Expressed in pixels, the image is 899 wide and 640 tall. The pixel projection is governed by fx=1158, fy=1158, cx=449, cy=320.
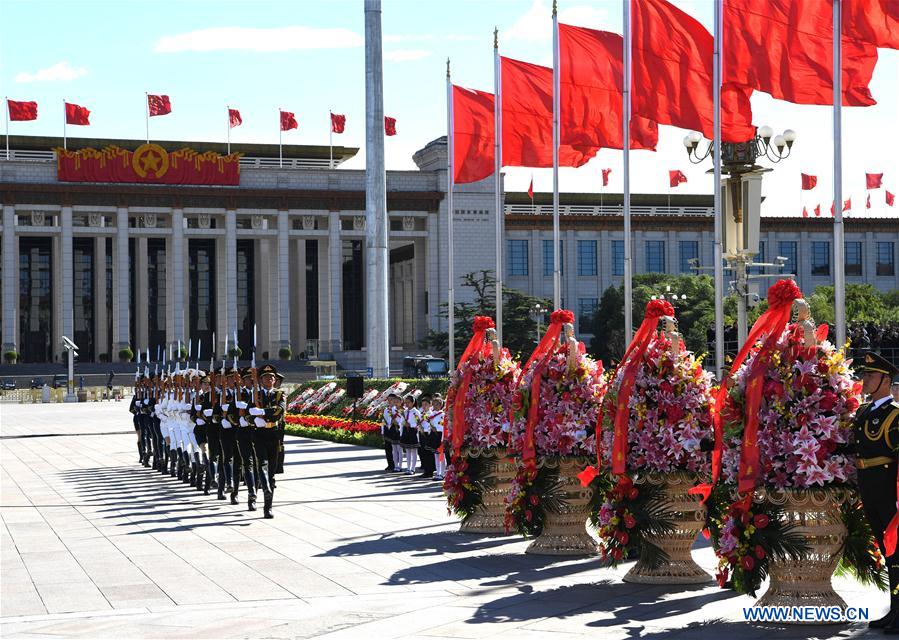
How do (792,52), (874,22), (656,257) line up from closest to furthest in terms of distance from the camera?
(874,22)
(792,52)
(656,257)

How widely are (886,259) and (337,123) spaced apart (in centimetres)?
4677

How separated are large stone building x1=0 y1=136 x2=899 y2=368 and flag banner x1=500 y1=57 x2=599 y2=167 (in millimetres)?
57593

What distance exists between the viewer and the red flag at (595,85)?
21000mm

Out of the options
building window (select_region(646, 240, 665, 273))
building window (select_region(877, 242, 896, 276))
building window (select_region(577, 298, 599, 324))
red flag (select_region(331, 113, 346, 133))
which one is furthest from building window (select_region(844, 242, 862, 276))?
red flag (select_region(331, 113, 346, 133))

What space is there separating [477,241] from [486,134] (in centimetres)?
5821

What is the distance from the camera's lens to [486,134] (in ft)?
81.5

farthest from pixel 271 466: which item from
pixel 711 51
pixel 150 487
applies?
pixel 711 51

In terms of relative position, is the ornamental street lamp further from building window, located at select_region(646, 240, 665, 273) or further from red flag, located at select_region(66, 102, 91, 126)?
building window, located at select_region(646, 240, 665, 273)

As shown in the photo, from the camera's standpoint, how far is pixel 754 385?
9266 millimetres

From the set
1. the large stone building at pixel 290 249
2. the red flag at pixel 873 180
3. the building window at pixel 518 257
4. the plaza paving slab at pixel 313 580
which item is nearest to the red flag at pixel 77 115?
the large stone building at pixel 290 249

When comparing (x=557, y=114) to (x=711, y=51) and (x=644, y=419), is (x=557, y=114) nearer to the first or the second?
(x=711, y=51)

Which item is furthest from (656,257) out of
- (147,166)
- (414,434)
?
(414,434)

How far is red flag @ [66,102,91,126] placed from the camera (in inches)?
2820

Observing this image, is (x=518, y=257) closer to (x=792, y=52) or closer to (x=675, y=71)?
(x=675, y=71)
